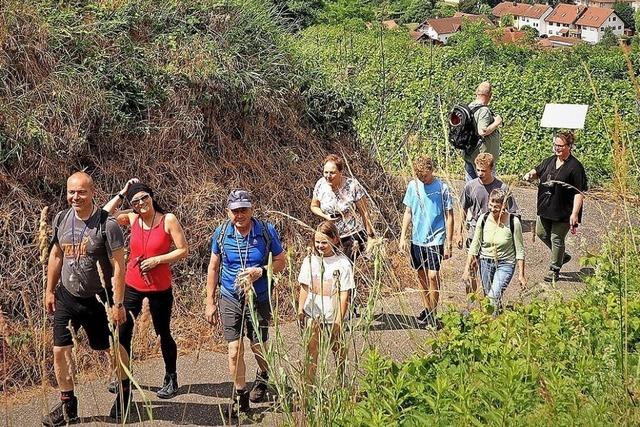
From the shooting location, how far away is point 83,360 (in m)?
7.88

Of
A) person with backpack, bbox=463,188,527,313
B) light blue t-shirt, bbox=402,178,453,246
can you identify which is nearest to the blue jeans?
person with backpack, bbox=463,188,527,313

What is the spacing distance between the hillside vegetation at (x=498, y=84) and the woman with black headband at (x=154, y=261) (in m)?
7.90

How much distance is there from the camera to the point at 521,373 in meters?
4.16

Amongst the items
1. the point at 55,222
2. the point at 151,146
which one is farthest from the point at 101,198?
the point at 55,222

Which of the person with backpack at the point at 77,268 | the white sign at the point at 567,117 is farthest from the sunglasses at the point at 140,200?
the white sign at the point at 567,117

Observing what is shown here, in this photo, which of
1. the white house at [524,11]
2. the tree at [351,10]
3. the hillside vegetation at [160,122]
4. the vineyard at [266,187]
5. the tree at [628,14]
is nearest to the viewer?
the vineyard at [266,187]

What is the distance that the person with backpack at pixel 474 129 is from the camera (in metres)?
11.2

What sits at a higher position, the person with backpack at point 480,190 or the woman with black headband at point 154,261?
the person with backpack at point 480,190

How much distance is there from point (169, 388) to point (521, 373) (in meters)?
3.76

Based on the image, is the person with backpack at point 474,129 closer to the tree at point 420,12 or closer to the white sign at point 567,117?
the white sign at point 567,117

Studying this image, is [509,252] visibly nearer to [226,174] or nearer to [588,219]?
[226,174]

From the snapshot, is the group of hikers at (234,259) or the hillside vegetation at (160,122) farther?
the hillside vegetation at (160,122)

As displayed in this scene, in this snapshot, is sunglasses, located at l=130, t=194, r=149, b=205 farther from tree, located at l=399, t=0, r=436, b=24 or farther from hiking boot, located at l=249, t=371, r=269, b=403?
tree, located at l=399, t=0, r=436, b=24

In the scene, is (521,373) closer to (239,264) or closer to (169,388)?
(239,264)
